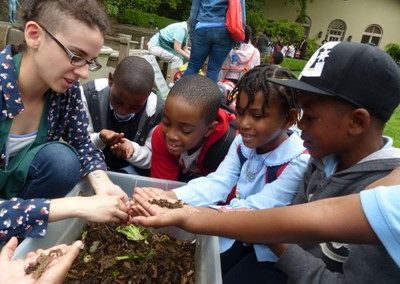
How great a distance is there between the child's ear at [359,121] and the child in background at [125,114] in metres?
1.23

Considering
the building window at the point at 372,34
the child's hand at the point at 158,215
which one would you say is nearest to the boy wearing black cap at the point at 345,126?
the child's hand at the point at 158,215

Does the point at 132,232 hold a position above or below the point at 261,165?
below

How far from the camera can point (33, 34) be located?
5.04ft

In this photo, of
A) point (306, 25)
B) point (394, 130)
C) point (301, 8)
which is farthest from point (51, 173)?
point (306, 25)

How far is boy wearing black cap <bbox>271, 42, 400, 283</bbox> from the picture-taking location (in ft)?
4.05

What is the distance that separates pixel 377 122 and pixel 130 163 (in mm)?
1474

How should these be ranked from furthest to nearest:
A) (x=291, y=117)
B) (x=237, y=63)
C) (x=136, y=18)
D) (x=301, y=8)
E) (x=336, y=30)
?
(x=336, y=30)
(x=301, y=8)
(x=136, y=18)
(x=237, y=63)
(x=291, y=117)

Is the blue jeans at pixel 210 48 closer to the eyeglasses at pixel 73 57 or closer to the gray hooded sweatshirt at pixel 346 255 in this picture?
the eyeglasses at pixel 73 57

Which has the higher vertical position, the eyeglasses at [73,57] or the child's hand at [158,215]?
the eyeglasses at [73,57]

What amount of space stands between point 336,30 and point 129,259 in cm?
2927

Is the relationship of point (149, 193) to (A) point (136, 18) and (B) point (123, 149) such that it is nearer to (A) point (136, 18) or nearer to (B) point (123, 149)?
(B) point (123, 149)

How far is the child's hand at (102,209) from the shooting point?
57.1 inches

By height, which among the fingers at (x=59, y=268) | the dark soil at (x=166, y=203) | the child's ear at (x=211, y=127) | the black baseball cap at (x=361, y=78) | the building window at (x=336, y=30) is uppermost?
the black baseball cap at (x=361, y=78)

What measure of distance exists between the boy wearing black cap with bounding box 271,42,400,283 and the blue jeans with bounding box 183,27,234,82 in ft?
8.32
